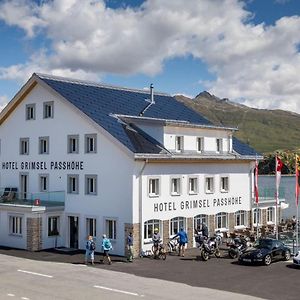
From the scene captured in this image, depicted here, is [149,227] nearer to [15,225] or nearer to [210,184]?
[210,184]

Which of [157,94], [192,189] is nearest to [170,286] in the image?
[192,189]

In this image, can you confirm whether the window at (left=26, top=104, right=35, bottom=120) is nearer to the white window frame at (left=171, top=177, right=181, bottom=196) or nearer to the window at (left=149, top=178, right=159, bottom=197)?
the window at (left=149, top=178, right=159, bottom=197)

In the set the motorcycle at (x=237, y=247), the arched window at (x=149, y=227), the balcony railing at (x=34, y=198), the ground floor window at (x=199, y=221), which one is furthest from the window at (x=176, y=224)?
the balcony railing at (x=34, y=198)

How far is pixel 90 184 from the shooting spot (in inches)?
1378

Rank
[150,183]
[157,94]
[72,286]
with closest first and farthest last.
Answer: [72,286] < [150,183] < [157,94]

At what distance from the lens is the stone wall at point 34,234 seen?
34.5 m

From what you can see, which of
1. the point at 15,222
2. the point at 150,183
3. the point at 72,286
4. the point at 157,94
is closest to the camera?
the point at 72,286

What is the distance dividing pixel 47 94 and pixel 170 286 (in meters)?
18.7

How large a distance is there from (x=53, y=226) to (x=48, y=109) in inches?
313

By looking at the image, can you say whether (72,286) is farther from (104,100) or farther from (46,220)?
(104,100)

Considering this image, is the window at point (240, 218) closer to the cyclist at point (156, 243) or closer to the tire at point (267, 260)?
the cyclist at point (156, 243)

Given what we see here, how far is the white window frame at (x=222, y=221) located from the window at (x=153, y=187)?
6559 millimetres

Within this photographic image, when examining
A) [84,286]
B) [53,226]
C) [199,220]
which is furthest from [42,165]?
[84,286]

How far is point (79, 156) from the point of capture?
35594 millimetres
